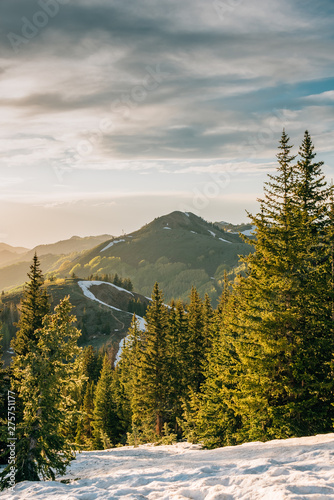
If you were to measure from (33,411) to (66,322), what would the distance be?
3538mm

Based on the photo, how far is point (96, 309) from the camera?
16925cm

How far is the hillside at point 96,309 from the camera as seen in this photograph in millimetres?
145500

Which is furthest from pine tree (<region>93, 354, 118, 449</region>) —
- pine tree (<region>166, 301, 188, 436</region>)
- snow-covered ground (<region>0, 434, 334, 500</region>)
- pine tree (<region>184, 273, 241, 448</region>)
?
snow-covered ground (<region>0, 434, 334, 500</region>)

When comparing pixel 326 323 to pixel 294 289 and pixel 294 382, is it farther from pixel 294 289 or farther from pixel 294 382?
pixel 294 382

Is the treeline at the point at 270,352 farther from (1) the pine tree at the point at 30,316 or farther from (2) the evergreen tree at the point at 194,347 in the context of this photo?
(2) the evergreen tree at the point at 194,347

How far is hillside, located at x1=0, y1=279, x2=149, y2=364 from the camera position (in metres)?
146

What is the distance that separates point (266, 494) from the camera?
26.3 ft

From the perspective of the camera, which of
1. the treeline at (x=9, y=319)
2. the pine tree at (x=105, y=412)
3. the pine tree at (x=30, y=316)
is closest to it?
the pine tree at (x=30, y=316)

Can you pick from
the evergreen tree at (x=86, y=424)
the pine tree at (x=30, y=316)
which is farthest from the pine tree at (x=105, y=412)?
the pine tree at (x=30, y=316)

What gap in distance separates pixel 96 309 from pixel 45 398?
15858cm

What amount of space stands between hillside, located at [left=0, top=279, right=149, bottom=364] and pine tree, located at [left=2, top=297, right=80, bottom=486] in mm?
115353

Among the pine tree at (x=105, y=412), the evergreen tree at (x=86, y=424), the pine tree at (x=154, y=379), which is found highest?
the pine tree at (x=154, y=379)

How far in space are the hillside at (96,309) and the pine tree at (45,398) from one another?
4541 inches

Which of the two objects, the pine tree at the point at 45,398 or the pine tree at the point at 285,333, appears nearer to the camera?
the pine tree at the point at 45,398
